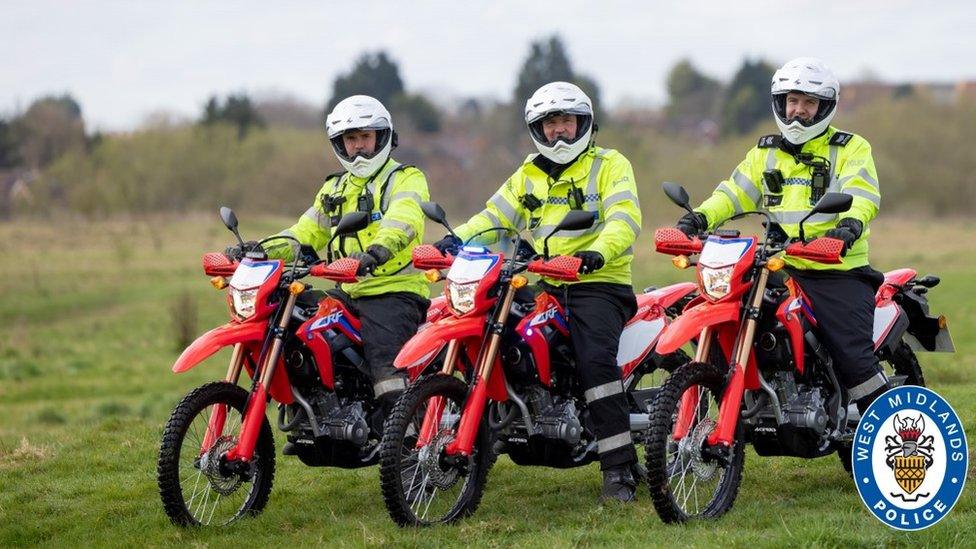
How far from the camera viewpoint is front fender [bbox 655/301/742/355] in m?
6.86

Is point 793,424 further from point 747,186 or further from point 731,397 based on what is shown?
point 747,186

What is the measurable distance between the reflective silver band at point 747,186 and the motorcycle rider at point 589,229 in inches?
24.6

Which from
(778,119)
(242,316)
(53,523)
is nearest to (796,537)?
(778,119)

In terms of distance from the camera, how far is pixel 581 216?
7062 millimetres

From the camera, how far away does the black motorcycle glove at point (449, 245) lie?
7715 millimetres

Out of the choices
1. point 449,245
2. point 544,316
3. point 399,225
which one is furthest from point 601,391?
point 399,225

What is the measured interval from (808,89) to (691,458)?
2.23m

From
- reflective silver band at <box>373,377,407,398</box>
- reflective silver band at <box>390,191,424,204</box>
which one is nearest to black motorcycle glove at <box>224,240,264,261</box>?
reflective silver band at <box>390,191,424,204</box>

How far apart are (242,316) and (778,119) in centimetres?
326

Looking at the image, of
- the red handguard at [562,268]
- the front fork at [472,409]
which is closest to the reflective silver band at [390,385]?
the front fork at [472,409]

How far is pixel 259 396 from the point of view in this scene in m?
7.25

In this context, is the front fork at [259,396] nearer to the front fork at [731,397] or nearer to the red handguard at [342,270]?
the red handguard at [342,270]

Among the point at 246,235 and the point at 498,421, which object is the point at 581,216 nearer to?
the point at 498,421

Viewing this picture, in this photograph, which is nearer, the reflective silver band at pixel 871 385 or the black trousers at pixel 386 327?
the reflective silver band at pixel 871 385
